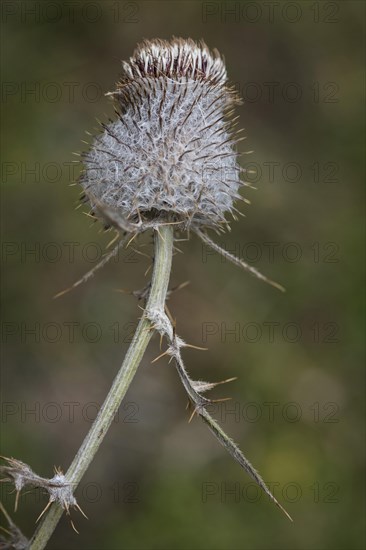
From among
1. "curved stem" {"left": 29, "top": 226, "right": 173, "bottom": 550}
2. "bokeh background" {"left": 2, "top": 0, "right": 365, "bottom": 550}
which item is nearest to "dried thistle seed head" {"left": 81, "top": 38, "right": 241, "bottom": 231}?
"curved stem" {"left": 29, "top": 226, "right": 173, "bottom": 550}

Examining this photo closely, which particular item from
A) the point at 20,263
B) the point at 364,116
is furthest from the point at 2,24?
the point at 364,116

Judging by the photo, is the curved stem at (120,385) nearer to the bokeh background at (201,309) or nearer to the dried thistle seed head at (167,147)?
the dried thistle seed head at (167,147)

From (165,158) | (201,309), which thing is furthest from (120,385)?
(201,309)

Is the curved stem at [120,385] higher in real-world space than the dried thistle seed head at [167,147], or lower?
lower

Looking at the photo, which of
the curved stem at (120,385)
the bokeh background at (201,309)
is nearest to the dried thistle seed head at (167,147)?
the curved stem at (120,385)

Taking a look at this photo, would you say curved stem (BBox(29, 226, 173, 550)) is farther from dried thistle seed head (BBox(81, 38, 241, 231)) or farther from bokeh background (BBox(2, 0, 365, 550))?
bokeh background (BBox(2, 0, 365, 550))

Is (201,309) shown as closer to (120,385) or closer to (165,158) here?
(165,158)
